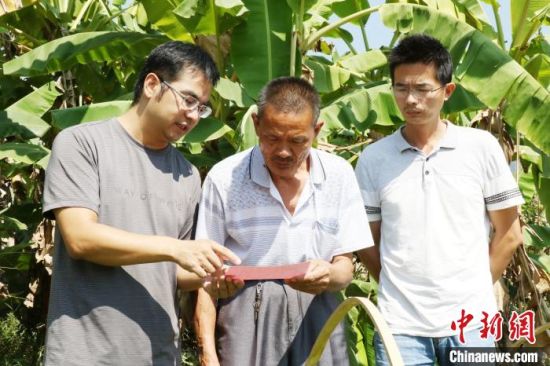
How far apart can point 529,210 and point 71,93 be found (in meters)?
4.44

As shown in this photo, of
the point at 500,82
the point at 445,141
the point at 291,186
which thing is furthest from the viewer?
the point at 500,82

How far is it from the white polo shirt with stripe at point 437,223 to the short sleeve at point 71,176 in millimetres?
1129

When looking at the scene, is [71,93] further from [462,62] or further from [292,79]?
[292,79]

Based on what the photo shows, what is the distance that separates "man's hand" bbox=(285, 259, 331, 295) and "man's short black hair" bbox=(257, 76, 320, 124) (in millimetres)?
442

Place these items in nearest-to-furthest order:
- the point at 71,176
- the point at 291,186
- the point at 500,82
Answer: the point at 71,176, the point at 291,186, the point at 500,82

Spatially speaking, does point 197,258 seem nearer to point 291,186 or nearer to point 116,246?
point 116,246

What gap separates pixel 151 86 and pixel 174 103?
113mm

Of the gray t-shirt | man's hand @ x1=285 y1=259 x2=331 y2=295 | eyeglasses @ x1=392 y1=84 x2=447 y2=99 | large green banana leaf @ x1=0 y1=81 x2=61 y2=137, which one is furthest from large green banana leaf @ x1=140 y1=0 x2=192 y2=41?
man's hand @ x1=285 y1=259 x2=331 y2=295

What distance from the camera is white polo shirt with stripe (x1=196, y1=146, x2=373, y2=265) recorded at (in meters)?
2.62

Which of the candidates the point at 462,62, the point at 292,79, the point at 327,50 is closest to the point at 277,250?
the point at 292,79

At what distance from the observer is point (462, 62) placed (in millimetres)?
4648

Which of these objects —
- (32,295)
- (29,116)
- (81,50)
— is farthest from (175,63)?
(32,295)

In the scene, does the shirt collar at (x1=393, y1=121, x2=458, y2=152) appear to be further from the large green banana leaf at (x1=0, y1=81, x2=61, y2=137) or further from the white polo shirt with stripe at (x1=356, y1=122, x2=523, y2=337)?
the large green banana leaf at (x1=0, y1=81, x2=61, y2=137)

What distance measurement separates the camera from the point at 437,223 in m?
3.03
